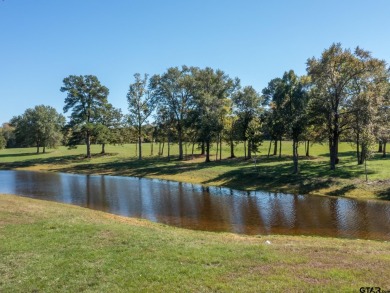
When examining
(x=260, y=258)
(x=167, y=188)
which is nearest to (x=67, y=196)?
(x=167, y=188)

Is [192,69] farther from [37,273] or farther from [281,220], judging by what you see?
[37,273]

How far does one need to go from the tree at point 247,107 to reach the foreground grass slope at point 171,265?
145 ft

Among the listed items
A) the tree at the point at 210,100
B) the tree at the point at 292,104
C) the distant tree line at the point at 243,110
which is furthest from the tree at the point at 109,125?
the tree at the point at 292,104

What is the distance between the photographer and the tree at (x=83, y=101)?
3066 inches

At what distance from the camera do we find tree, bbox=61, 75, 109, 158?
7788 centimetres

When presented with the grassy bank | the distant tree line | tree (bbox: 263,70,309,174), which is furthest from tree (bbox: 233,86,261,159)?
tree (bbox: 263,70,309,174)

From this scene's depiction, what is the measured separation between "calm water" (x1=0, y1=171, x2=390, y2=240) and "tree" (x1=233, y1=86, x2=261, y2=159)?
61.9 ft

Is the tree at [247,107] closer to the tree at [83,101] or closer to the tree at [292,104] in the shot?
the tree at [292,104]

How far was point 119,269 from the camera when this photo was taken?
12531 mm

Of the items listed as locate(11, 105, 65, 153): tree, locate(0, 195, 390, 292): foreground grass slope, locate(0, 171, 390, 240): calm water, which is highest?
locate(11, 105, 65, 153): tree

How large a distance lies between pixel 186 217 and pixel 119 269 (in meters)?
15.5

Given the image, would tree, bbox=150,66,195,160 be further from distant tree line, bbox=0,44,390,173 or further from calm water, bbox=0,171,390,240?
calm water, bbox=0,171,390,240

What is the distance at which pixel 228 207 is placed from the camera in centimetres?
3120

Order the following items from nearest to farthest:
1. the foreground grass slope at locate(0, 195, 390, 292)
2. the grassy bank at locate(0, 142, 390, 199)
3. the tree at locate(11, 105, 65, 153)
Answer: the foreground grass slope at locate(0, 195, 390, 292) < the grassy bank at locate(0, 142, 390, 199) < the tree at locate(11, 105, 65, 153)
